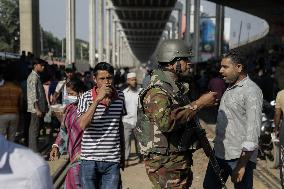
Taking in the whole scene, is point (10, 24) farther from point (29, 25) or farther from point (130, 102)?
point (130, 102)

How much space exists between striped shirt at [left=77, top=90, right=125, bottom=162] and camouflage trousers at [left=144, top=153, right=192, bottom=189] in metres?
0.76

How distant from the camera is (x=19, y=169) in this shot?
1.08 meters

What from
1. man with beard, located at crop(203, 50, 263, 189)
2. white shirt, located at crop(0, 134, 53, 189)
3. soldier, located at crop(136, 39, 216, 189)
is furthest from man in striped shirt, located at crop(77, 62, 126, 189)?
white shirt, located at crop(0, 134, 53, 189)

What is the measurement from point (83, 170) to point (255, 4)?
2997cm

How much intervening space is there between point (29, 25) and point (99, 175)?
56.5ft

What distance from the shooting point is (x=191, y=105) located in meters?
3.21

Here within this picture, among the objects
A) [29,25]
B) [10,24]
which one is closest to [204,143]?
[29,25]

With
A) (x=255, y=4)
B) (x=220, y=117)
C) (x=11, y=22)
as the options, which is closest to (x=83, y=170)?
(x=220, y=117)

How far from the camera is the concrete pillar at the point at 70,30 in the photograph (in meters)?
33.9

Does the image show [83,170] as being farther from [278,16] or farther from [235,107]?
[278,16]

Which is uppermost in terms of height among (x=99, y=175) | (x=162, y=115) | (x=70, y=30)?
(x=70, y=30)

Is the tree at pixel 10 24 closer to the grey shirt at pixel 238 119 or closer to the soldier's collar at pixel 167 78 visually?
the grey shirt at pixel 238 119

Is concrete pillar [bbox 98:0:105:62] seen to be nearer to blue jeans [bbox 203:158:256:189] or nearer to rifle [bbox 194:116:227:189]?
blue jeans [bbox 203:158:256:189]

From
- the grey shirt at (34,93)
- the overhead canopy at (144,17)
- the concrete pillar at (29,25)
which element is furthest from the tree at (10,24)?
the grey shirt at (34,93)
